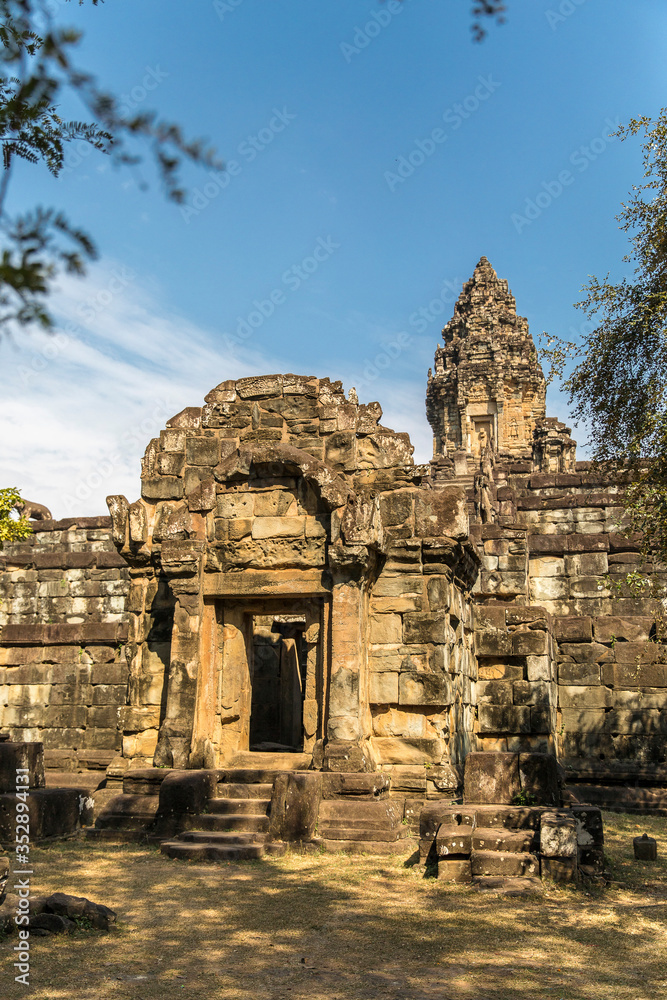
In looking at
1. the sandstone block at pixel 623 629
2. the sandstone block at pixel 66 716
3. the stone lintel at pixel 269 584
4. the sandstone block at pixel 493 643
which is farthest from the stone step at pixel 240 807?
the sandstone block at pixel 623 629

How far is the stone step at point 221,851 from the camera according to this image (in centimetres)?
881

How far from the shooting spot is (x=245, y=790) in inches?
405

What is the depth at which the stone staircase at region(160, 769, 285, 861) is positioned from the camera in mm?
8875

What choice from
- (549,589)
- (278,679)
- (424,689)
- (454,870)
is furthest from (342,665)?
(549,589)

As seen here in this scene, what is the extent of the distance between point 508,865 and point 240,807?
332 centimetres

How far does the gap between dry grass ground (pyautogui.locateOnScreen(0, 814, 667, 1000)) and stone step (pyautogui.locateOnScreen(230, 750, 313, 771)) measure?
7.37 feet

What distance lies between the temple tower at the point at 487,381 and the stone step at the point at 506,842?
3351 cm

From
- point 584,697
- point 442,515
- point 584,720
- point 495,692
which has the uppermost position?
point 442,515

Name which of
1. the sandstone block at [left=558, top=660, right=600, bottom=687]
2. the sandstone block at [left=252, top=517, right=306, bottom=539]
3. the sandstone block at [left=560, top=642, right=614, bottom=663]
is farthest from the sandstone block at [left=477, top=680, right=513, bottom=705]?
the sandstone block at [left=252, top=517, right=306, bottom=539]

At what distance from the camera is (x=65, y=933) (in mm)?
6051

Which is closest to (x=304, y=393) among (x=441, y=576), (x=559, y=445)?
(x=441, y=576)

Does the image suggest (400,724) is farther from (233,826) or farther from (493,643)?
(493,643)

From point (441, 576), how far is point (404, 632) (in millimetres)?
799

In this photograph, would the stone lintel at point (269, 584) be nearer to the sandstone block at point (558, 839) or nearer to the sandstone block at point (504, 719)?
the sandstone block at point (504, 719)
